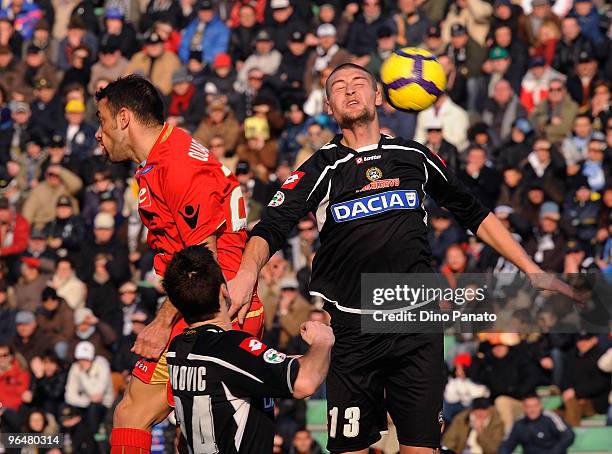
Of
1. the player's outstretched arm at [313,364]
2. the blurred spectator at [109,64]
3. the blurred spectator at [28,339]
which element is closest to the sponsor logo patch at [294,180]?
the player's outstretched arm at [313,364]

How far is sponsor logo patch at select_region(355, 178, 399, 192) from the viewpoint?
28.4 feet

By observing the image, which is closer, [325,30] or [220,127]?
[220,127]

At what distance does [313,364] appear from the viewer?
258 inches

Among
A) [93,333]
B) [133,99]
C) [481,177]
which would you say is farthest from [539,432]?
[133,99]

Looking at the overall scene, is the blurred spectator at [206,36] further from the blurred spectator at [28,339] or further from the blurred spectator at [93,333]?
the blurred spectator at [28,339]

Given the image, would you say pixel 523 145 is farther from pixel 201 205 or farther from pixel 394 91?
pixel 201 205

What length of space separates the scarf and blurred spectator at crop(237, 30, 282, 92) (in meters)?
0.78

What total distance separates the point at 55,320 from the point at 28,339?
0.43 metres

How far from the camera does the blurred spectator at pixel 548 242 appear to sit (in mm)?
16203

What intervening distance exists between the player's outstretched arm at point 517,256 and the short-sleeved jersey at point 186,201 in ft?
5.40

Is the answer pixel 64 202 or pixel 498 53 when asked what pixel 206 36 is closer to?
pixel 64 202

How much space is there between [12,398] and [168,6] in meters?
9.02

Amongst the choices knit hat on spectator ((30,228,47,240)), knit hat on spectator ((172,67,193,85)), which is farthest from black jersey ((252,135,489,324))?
knit hat on spectator ((172,67,193,85))

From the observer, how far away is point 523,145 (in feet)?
59.5
